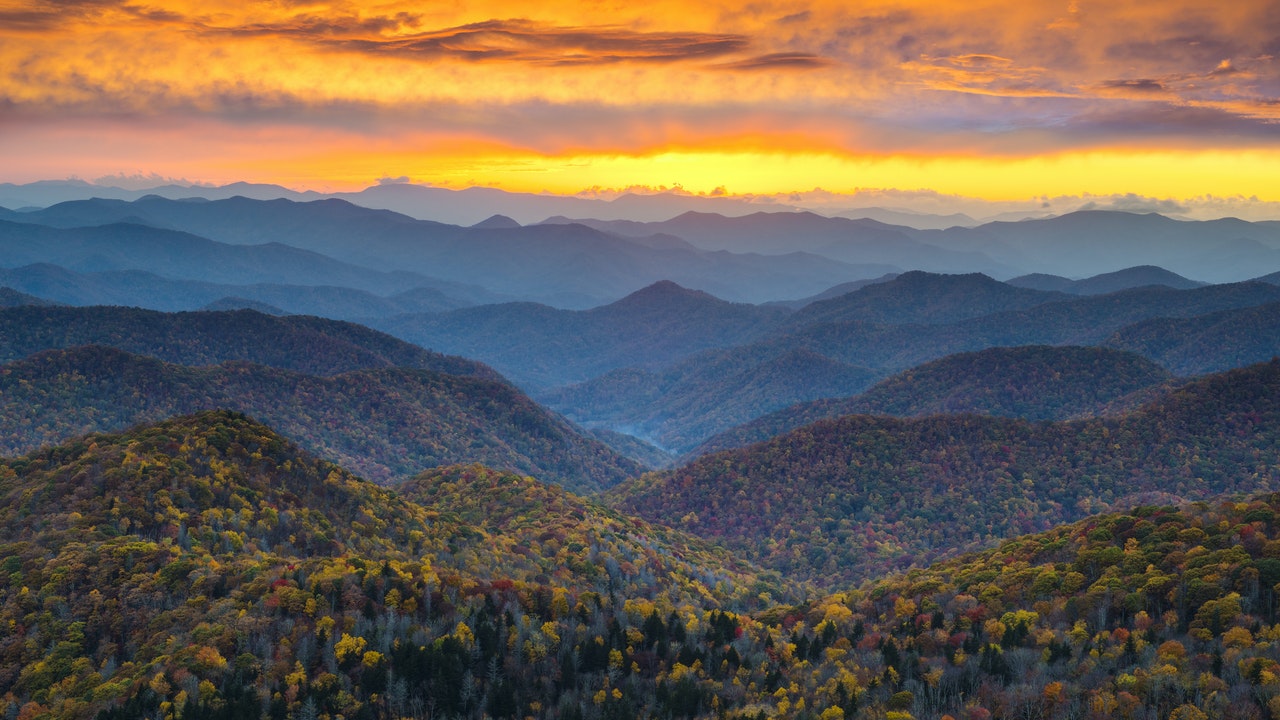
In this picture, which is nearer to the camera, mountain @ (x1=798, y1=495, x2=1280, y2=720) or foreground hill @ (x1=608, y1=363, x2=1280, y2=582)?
mountain @ (x1=798, y1=495, x2=1280, y2=720)

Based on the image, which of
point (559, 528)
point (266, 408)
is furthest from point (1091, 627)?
point (266, 408)

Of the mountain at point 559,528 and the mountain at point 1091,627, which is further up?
the mountain at point 1091,627

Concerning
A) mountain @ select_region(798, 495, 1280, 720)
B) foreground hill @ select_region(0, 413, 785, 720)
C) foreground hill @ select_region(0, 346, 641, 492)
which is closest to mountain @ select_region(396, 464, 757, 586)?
foreground hill @ select_region(0, 413, 785, 720)

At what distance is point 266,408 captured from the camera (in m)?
166

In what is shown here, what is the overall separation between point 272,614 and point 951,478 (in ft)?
363

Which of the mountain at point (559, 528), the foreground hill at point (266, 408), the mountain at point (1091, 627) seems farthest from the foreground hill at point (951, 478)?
the foreground hill at point (266, 408)

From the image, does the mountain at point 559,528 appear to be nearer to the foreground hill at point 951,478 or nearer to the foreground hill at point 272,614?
the foreground hill at point 272,614

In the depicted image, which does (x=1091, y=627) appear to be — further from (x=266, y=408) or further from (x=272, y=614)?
(x=266, y=408)

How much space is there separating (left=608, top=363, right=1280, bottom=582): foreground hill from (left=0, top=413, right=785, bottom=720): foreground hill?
5036 centimetres

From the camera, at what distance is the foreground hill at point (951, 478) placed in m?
117

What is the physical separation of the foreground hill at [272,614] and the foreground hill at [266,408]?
73784 millimetres

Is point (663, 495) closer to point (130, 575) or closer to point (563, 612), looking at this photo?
point (563, 612)

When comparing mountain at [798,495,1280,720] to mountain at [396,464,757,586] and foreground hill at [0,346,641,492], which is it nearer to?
mountain at [396,464,757,586]

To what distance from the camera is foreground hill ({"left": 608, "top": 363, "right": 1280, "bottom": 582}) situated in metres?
Result: 117
